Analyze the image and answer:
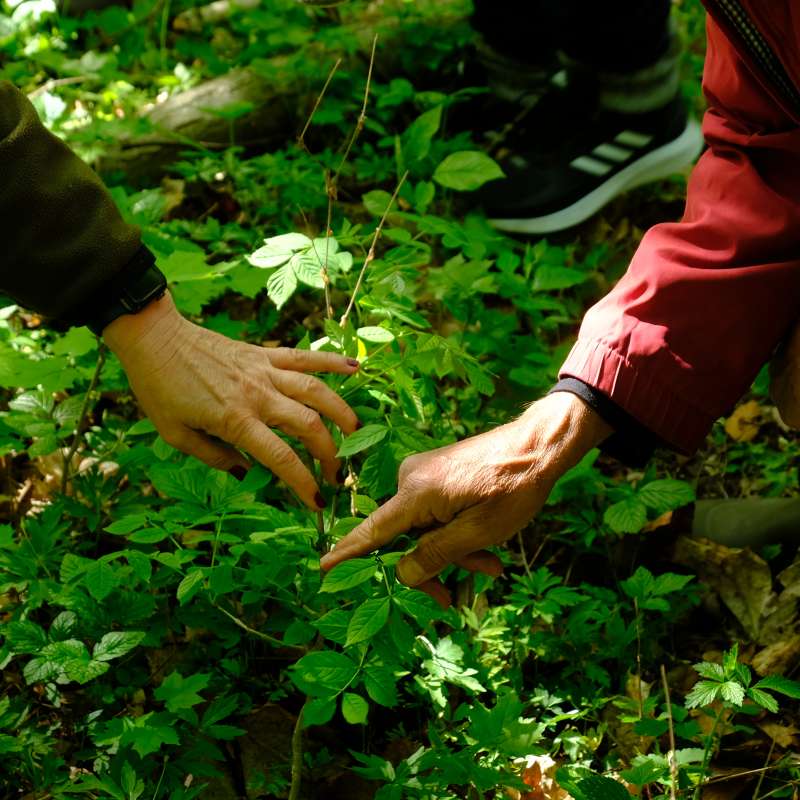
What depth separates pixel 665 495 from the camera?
207 cm

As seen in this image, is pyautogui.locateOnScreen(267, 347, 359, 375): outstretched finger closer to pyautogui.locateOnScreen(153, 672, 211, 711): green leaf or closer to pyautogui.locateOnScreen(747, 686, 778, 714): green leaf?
pyautogui.locateOnScreen(153, 672, 211, 711): green leaf

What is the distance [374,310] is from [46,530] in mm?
833

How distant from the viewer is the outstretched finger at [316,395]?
172cm

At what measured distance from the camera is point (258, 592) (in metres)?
1.78

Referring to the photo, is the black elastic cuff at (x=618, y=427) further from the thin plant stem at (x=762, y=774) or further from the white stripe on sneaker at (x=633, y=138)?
the white stripe on sneaker at (x=633, y=138)

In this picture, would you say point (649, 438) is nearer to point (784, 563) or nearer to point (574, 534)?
point (574, 534)

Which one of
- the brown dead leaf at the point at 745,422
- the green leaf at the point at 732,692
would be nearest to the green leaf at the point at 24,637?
the green leaf at the point at 732,692

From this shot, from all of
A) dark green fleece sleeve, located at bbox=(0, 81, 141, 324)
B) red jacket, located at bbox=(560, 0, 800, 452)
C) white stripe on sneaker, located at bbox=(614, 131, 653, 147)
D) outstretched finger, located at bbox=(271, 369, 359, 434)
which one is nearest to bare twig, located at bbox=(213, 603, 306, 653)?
outstretched finger, located at bbox=(271, 369, 359, 434)

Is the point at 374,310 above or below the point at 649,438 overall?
above

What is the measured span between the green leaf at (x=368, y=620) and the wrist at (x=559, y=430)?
0.38 m

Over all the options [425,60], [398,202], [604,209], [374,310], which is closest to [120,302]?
[374,310]

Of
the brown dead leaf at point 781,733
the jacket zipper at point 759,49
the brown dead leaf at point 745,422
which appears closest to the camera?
the jacket zipper at point 759,49

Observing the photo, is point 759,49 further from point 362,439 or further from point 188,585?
point 188,585

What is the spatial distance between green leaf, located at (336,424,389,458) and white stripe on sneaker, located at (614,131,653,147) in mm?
2073
